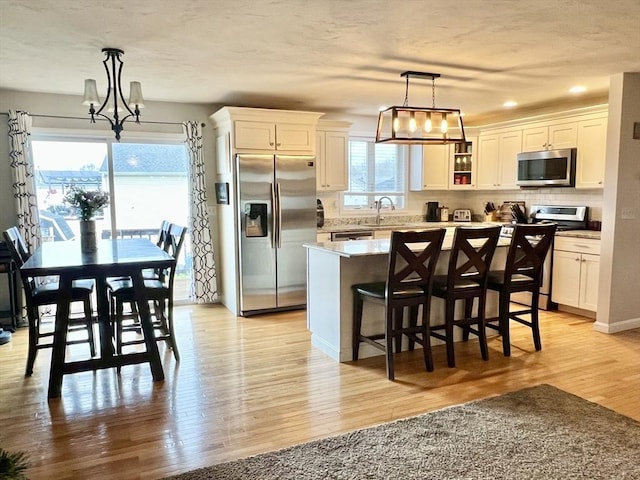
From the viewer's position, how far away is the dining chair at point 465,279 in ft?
11.9

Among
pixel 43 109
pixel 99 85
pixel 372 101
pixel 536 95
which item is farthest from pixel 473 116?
pixel 43 109

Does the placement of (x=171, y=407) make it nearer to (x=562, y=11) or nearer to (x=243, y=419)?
(x=243, y=419)

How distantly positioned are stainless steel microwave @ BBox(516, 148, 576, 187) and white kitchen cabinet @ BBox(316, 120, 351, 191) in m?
2.16

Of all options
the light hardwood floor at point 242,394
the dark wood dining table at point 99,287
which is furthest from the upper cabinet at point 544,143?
the dark wood dining table at point 99,287

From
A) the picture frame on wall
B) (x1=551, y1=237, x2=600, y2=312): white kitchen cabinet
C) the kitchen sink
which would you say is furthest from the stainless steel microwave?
the picture frame on wall

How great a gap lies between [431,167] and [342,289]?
3.55m

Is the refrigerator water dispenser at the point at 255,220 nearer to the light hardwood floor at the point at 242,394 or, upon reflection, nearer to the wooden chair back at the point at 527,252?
the light hardwood floor at the point at 242,394

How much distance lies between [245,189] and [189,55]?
5.97 ft

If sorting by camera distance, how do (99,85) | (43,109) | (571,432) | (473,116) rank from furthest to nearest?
(473,116)
(43,109)
(99,85)
(571,432)

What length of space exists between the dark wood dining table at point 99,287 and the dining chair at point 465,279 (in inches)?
81.5

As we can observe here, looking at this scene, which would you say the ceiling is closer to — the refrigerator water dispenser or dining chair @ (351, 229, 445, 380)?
the refrigerator water dispenser

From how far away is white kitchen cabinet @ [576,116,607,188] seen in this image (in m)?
5.07

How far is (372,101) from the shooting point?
18.3 ft

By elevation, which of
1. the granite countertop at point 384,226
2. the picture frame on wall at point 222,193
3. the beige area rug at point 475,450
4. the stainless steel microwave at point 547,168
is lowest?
the beige area rug at point 475,450
